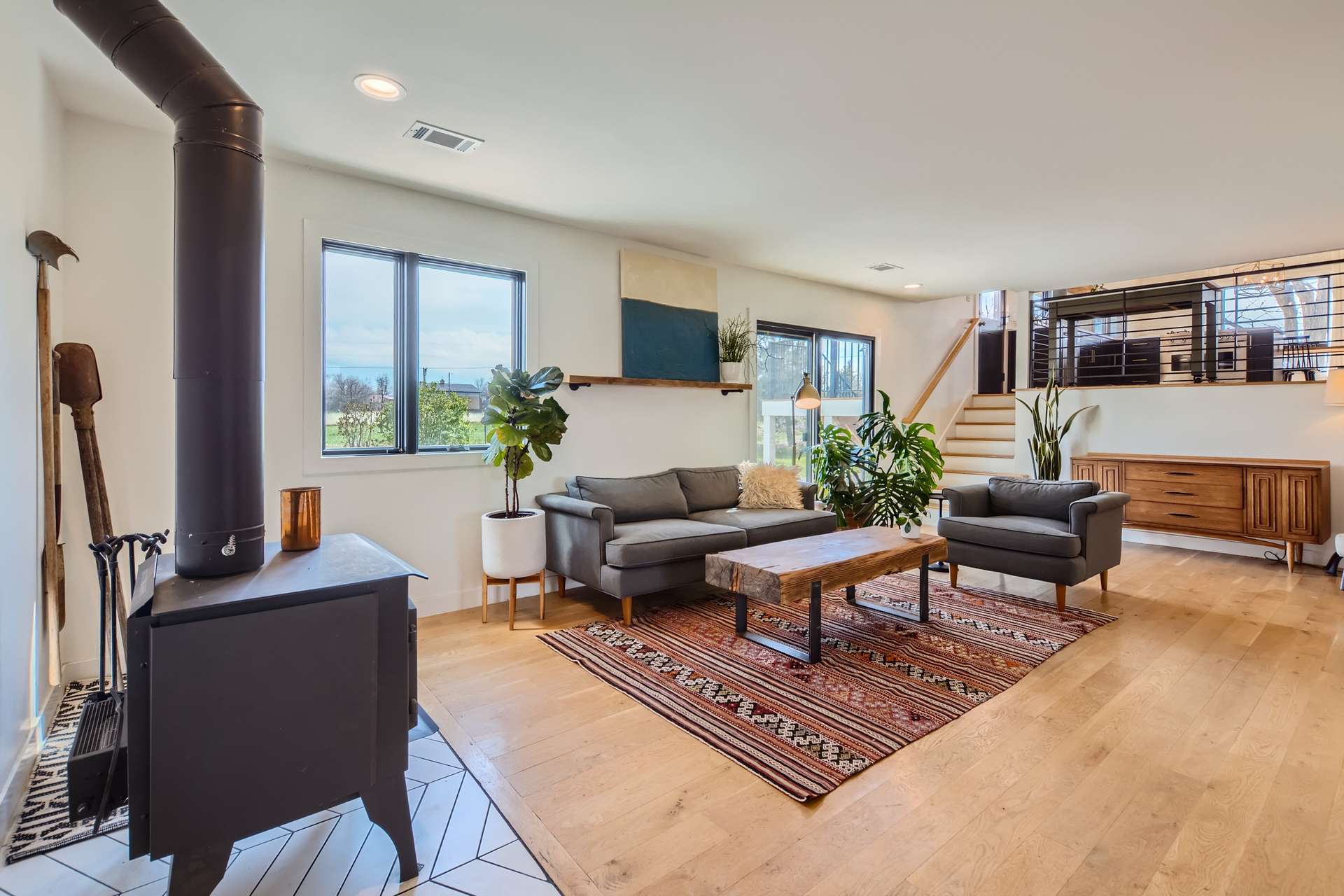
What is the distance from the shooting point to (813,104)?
266cm

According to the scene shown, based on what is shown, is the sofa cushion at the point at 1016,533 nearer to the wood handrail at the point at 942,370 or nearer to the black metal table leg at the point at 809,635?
the black metal table leg at the point at 809,635

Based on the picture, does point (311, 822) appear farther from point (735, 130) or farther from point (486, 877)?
point (735, 130)

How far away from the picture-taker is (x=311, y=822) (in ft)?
6.26

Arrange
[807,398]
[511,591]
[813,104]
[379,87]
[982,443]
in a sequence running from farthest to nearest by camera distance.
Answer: [982,443] → [807,398] → [511,591] → [813,104] → [379,87]

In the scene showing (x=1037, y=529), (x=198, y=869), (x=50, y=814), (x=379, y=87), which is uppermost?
(x=379, y=87)

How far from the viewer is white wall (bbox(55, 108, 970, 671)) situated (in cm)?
287

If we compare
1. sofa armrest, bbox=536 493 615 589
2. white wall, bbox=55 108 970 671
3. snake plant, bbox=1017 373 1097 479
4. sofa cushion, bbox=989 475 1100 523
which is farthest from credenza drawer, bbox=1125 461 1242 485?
sofa armrest, bbox=536 493 615 589

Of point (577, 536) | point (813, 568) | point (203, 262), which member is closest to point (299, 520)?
point (203, 262)

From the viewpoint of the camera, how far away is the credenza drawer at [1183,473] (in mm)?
5070

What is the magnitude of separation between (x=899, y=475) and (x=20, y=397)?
4861 millimetres

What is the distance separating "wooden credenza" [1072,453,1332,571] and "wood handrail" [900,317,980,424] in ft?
6.06

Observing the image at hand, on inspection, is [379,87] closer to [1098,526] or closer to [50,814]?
[50,814]

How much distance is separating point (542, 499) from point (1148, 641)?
11.4 ft

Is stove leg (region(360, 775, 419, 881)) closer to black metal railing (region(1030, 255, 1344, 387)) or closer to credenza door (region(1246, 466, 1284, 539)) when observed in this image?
credenza door (region(1246, 466, 1284, 539))
